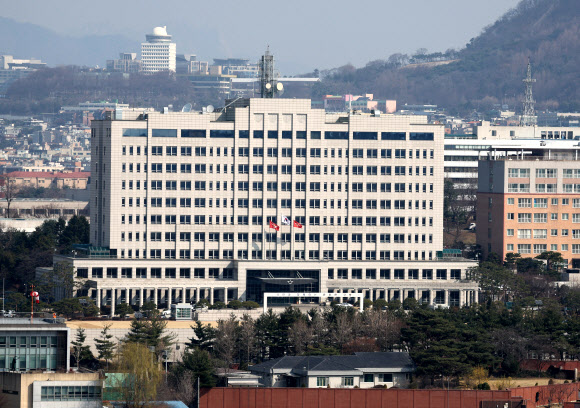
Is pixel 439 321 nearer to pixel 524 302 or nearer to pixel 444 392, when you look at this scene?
pixel 444 392

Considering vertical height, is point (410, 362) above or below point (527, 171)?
below

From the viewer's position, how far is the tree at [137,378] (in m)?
103

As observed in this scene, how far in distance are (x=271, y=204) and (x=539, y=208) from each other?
3785 centimetres

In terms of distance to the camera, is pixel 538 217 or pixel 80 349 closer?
pixel 80 349

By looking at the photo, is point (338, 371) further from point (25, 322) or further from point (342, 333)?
point (25, 322)

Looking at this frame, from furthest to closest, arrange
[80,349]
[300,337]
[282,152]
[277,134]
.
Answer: [282,152], [277,134], [300,337], [80,349]

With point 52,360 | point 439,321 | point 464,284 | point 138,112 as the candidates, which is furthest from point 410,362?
point 138,112

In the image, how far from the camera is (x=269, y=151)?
167375mm

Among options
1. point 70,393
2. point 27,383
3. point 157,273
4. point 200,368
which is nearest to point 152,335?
point 200,368

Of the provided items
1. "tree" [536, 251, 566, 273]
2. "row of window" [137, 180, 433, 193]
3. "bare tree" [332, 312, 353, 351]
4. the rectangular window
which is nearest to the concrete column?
"row of window" [137, 180, 433, 193]

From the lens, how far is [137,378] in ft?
Result: 343

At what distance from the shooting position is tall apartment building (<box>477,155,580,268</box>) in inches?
7264

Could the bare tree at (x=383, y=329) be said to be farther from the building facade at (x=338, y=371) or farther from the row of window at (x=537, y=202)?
the row of window at (x=537, y=202)

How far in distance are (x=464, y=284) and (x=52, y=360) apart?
68.7 m
